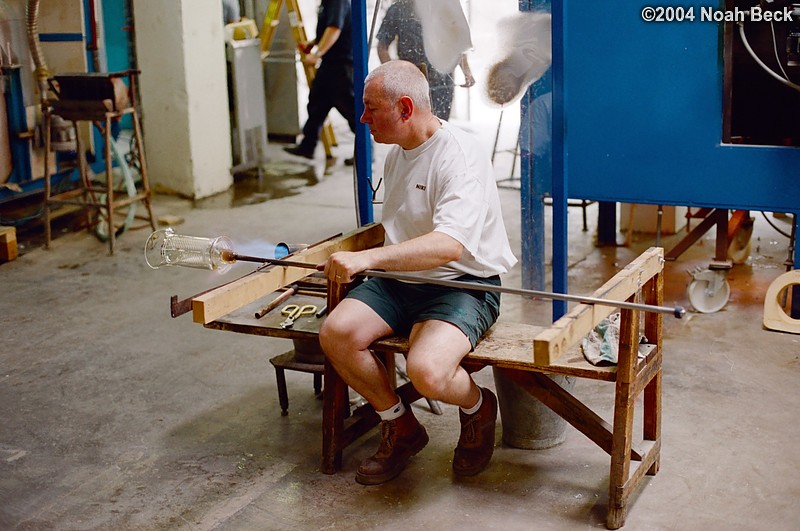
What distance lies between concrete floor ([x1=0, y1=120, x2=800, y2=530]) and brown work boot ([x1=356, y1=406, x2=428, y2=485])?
59mm

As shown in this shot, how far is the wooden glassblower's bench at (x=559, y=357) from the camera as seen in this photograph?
3.17 metres

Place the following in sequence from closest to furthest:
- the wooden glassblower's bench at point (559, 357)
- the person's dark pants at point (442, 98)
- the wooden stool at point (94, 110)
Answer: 1. the wooden glassblower's bench at point (559, 357)
2. the person's dark pants at point (442, 98)
3. the wooden stool at point (94, 110)

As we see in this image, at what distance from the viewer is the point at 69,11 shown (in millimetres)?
7082

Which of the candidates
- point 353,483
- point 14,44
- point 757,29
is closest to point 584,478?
point 353,483

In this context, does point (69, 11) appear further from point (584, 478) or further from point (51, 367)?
point (584, 478)

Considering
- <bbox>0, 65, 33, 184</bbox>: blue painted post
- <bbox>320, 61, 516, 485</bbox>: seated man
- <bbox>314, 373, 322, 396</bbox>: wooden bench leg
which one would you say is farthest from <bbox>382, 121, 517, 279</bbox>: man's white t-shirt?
<bbox>0, 65, 33, 184</bbox>: blue painted post

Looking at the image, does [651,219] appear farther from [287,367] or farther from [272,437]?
[272,437]

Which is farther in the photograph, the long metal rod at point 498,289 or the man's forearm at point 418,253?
the man's forearm at point 418,253

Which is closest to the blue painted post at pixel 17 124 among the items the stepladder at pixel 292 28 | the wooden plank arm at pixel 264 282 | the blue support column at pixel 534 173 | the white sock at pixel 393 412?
the stepladder at pixel 292 28

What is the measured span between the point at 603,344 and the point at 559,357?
0.58 feet

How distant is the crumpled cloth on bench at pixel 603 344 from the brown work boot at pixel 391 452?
73cm

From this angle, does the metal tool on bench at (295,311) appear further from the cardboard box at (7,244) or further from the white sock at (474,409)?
the cardboard box at (7,244)

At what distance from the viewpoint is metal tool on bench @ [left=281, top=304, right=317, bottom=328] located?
12.7ft

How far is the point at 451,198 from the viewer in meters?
3.45
